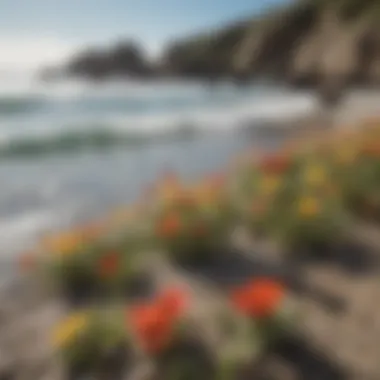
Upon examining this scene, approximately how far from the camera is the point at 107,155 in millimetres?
934

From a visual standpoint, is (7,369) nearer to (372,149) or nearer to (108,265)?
(108,265)

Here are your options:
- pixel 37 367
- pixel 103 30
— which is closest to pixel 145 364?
pixel 37 367

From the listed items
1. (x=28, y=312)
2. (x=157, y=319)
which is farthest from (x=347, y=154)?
(x=28, y=312)

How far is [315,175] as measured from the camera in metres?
0.95

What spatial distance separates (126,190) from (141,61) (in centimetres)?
19

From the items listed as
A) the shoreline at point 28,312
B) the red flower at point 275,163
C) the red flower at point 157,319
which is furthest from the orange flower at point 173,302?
the red flower at point 275,163

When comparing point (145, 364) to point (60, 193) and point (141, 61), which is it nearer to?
point (60, 193)

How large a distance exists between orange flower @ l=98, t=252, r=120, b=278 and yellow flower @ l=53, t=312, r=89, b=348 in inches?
2.3

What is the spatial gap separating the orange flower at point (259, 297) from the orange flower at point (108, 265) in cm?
15

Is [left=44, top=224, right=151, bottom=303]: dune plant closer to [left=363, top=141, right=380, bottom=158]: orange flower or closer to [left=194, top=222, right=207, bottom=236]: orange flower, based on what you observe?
[left=194, top=222, right=207, bottom=236]: orange flower

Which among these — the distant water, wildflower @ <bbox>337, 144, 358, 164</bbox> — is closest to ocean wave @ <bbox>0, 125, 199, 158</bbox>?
the distant water

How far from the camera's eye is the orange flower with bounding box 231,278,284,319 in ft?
2.70

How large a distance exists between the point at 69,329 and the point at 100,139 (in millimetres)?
271

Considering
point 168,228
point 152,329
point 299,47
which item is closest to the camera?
point 152,329
